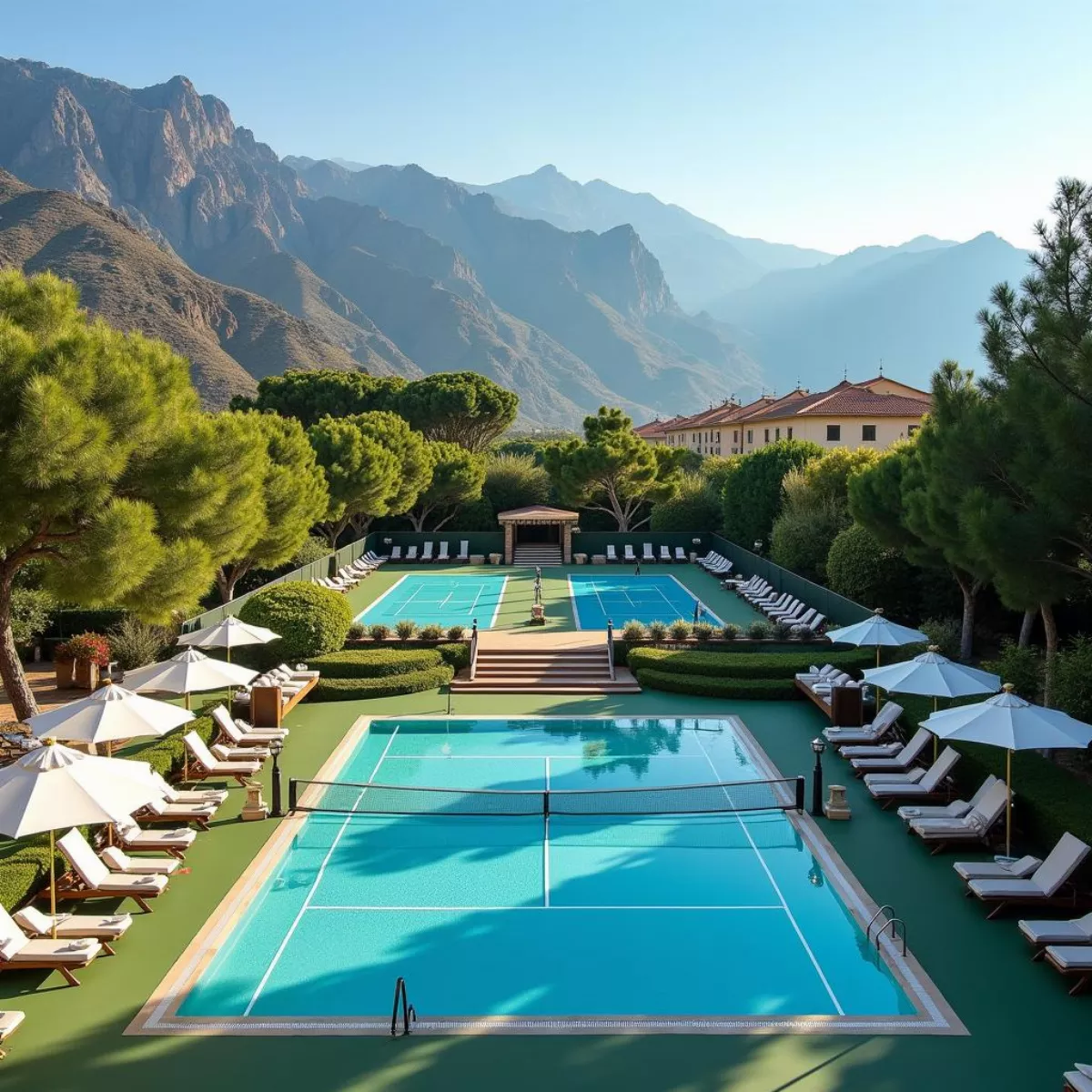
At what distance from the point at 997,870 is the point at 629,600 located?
2405 centimetres

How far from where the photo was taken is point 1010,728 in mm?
11508

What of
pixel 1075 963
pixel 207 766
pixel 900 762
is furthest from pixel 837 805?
pixel 207 766

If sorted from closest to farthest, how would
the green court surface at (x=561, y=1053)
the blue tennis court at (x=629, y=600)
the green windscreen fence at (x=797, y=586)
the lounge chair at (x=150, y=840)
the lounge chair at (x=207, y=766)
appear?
the green court surface at (x=561, y=1053) < the lounge chair at (x=150, y=840) < the lounge chair at (x=207, y=766) < the green windscreen fence at (x=797, y=586) < the blue tennis court at (x=629, y=600)

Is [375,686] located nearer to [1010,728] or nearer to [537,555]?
[1010,728]

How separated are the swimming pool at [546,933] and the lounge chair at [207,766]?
191cm

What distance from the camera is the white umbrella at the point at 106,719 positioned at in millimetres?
12164

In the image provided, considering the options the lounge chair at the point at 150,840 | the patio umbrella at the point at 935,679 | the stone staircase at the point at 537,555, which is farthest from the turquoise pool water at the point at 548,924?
the stone staircase at the point at 537,555

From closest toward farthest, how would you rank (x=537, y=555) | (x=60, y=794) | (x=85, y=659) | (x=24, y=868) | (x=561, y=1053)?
1. (x=561, y=1053)
2. (x=60, y=794)
3. (x=24, y=868)
4. (x=85, y=659)
5. (x=537, y=555)

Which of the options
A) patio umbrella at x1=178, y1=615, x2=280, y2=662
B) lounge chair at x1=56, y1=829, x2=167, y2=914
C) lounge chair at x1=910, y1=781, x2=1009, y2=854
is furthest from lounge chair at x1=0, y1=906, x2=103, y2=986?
lounge chair at x1=910, y1=781, x2=1009, y2=854

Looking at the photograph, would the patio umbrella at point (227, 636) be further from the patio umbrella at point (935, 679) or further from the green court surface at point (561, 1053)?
the patio umbrella at point (935, 679)

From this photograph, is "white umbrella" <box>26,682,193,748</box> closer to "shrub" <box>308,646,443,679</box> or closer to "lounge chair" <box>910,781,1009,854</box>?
"shrub" <box>308,646,443,679</box>

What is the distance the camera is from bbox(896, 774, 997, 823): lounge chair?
12.9m

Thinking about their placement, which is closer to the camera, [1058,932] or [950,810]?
[1058,932]

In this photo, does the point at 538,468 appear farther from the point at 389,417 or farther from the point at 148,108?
the point at 148,108
